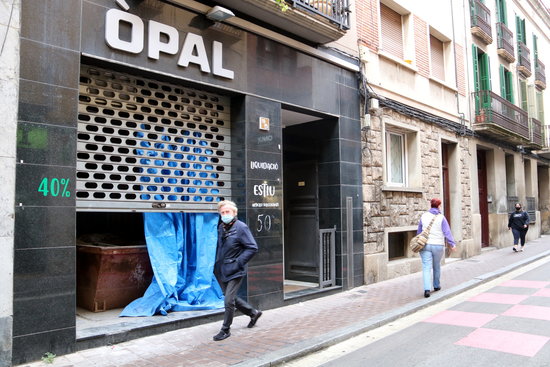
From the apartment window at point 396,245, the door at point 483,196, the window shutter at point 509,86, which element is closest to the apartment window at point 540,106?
the window shutter at point 509,86

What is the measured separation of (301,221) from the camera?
9883mm

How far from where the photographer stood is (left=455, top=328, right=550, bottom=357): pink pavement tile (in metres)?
4.92

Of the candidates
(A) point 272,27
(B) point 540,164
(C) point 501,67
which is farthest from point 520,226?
(A) point 272,27

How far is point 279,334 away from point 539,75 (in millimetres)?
22940

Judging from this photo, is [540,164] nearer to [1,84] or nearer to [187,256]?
[187,256]

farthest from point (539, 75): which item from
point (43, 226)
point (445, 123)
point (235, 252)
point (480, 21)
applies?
point (43, 226)

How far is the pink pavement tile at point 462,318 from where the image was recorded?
6271mm

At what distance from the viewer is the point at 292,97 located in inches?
320

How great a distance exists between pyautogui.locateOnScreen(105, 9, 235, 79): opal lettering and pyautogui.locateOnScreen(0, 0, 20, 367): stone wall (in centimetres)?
112

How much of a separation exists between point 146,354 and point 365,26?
8567mm

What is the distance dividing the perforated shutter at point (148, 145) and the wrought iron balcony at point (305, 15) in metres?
1.54

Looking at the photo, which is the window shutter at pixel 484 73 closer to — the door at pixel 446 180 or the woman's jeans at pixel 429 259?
the door at pixel 446 180

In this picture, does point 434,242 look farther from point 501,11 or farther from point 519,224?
point 501,11

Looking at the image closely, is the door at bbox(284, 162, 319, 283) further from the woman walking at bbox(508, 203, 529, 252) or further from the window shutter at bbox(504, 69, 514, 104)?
the window shutter at bbox(504, 69, 514, 104)
